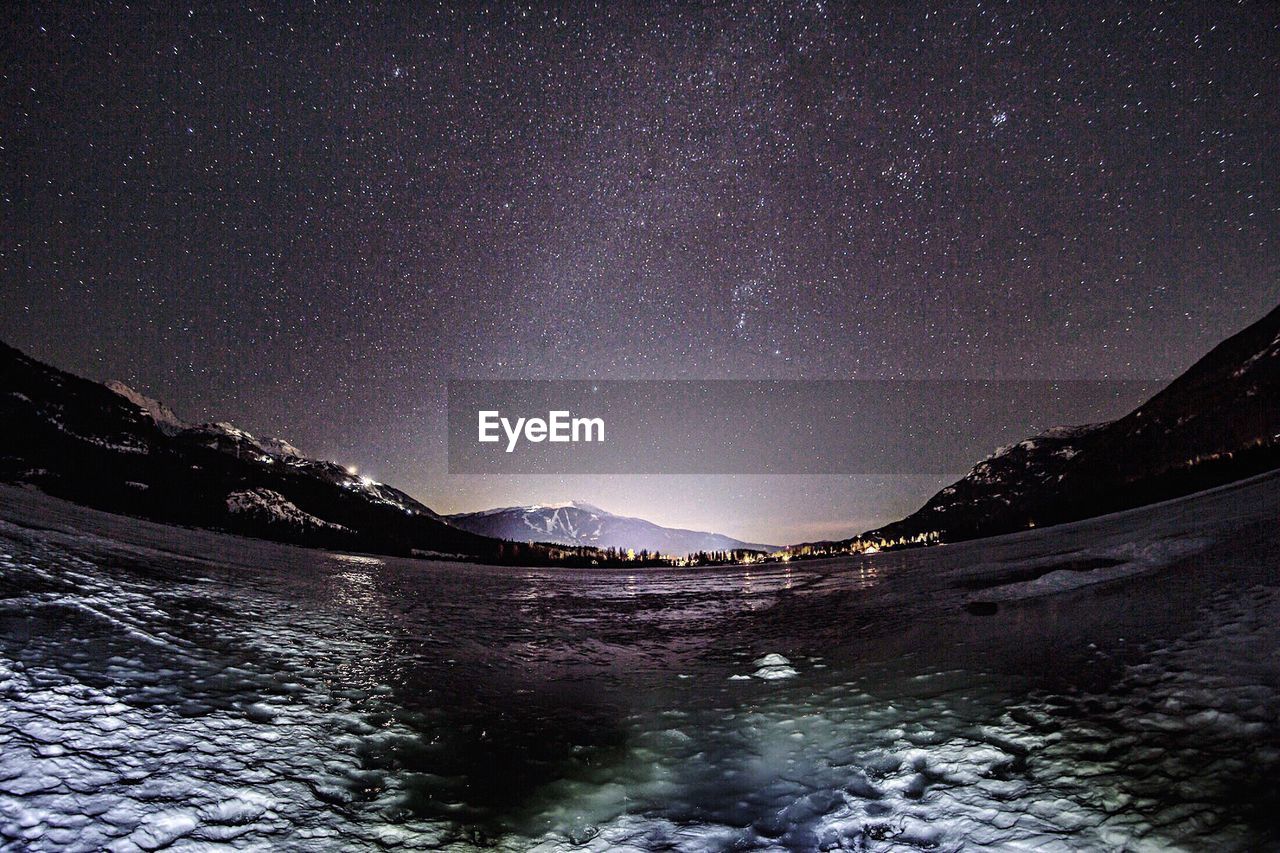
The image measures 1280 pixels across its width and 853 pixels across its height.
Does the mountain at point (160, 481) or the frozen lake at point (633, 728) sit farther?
the mountain at point (160, 481)

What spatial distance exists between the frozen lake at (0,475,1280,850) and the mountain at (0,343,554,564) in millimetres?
108726

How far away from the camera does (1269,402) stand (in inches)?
6093

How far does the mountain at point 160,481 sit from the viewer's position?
11044 cm

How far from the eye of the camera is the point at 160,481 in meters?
130

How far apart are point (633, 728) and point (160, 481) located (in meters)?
170

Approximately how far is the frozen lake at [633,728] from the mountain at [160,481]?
357ft

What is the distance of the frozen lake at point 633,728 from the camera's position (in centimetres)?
354

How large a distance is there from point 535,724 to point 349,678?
8.89 feet

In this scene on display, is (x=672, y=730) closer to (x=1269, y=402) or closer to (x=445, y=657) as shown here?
(x=445, y=657)

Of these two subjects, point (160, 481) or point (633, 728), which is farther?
point (160, 481)

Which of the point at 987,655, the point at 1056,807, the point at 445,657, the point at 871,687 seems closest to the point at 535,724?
the point at 445,657

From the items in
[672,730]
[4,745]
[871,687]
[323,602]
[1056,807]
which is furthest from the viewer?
[323,602]

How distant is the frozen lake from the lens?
354 centimetres

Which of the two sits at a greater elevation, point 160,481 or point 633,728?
point 160,481
